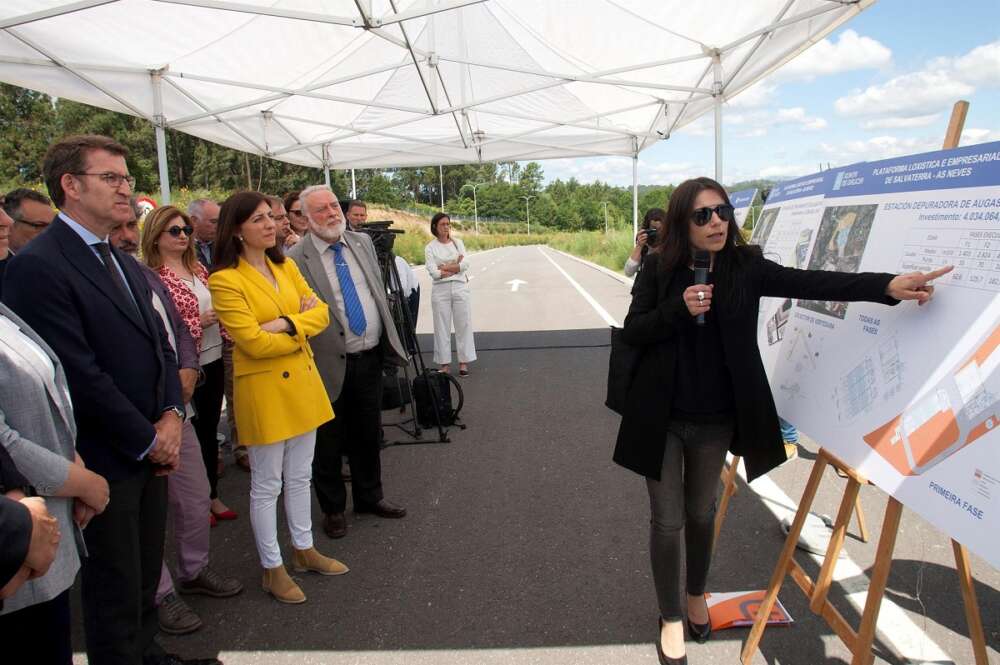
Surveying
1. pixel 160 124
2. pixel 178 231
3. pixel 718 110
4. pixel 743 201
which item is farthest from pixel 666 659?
pixel 160 124

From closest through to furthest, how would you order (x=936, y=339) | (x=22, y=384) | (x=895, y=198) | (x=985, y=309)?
(x=22, y=384), (x=985, y=309), (x=936, y=339), (x=895, y=198)

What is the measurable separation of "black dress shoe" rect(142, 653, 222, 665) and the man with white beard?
126cm

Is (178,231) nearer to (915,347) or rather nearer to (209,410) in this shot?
(209,410)

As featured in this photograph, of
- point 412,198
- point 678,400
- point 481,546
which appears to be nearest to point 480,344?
point 481,546

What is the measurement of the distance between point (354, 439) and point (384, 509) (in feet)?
1.75

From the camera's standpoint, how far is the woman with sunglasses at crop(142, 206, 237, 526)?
3715mm

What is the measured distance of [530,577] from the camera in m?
3.38

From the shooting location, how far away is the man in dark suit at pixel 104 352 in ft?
6.84

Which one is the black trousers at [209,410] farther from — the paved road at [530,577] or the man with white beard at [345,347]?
the man with white beard at [345,347]

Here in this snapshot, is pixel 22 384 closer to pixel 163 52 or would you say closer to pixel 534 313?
pixel 163 52

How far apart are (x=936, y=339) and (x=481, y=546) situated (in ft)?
8.59

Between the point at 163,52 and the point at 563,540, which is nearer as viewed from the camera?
the point at 563,540

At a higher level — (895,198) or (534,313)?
(895,198)

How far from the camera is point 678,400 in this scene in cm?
262
